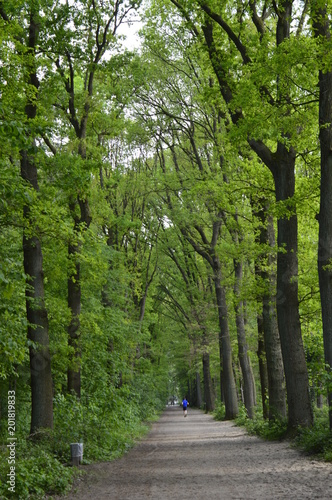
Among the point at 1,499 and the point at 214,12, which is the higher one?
the point at 214,12

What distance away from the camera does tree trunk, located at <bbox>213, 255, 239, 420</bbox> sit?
2741 cm

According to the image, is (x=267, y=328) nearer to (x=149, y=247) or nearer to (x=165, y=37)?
(x=165, y=37)

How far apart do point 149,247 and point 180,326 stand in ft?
30.7

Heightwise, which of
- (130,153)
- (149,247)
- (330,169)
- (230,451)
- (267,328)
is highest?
(130,153)

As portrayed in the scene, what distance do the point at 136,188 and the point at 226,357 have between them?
10.3 metres

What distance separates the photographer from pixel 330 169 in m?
11.0

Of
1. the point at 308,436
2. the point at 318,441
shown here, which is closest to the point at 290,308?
the point at 308,436

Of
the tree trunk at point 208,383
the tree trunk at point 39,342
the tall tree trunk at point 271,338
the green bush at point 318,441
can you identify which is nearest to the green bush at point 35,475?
the tree trunk at point 39,342


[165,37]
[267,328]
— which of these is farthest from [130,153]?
[267,328]

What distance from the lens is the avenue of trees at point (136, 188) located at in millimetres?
10984

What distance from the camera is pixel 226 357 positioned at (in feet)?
92.2

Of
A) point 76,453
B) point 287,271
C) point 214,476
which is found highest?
point 287,271

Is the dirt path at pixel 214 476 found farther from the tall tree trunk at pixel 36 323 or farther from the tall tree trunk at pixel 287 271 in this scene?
the tall tree trunk at pixel 36 323

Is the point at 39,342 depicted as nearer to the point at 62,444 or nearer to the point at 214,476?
the point at 62,444
